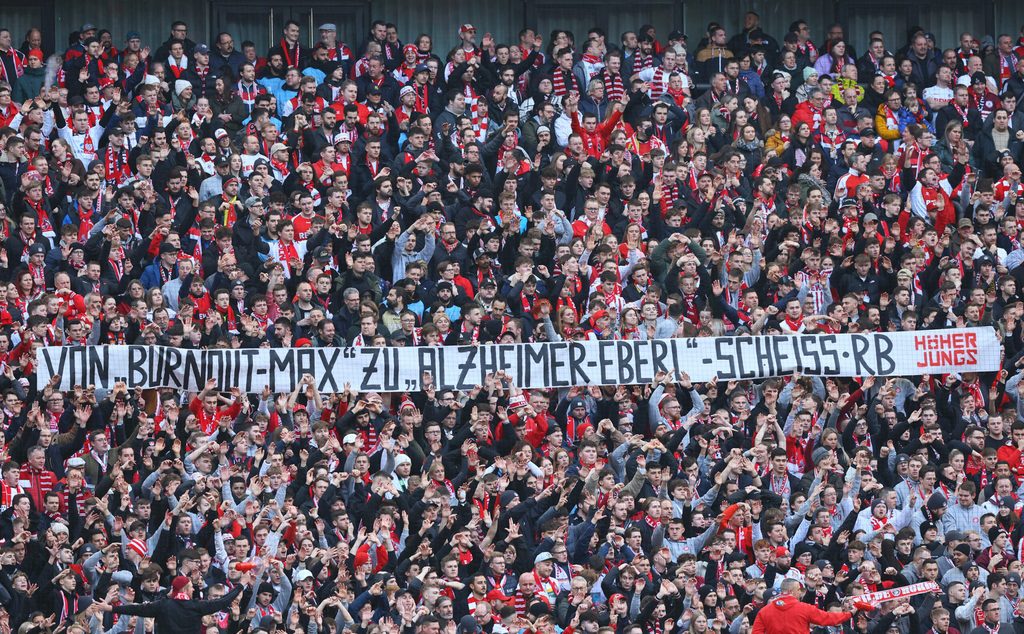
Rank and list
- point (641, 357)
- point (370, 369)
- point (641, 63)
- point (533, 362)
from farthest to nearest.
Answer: point (641, 63) < point (641, 357) < point (533, 362) < point (370, 369)

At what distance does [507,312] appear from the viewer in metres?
22.8

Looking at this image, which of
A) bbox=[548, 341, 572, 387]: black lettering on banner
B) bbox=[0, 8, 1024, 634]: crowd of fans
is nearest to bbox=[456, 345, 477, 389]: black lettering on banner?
bbox=[0, 8, 1024, 634]: crowd of fans

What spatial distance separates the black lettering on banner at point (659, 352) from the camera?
73.9 ft

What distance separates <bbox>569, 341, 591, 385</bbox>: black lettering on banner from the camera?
2242 cm

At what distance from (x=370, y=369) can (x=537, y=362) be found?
169cm

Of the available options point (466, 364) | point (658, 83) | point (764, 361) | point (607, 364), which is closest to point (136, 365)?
point (466, 364)

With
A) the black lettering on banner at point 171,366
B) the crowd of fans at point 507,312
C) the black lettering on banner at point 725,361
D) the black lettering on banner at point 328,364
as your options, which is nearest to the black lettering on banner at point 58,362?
the crowd of fans at point 507,312

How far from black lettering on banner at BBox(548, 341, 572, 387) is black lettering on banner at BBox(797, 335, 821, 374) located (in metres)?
2.42

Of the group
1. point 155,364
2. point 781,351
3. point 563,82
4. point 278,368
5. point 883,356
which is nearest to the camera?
point 155,364

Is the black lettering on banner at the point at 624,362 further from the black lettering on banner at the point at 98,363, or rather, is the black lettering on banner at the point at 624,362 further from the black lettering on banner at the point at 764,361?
the black lettering on banner at the point at 98,363

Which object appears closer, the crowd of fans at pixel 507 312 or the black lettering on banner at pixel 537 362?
the crowd of fans at pixel 507 312

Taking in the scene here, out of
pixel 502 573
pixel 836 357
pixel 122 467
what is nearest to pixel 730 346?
pixel 836 357

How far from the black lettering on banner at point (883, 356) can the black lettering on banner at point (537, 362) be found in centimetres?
339

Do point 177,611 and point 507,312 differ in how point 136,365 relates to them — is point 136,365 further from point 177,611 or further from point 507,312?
point 507,312
